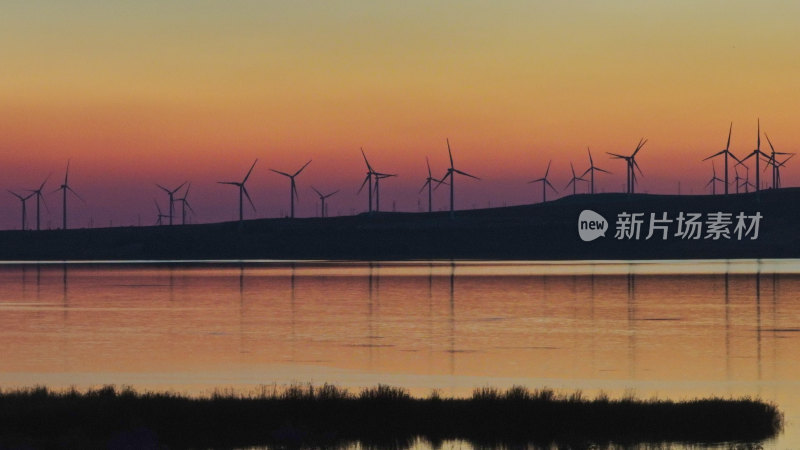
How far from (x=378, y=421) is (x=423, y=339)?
3584 cm

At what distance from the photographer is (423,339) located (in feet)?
230

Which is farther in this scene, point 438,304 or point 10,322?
point 438,304

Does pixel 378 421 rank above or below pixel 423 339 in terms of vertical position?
above

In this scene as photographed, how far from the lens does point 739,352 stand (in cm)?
6134

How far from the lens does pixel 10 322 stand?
86125 mm

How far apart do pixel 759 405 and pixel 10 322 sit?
2407 inches

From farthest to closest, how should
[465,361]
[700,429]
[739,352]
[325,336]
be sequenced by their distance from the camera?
[325,336] → [739,352] → [465,361] → [700,429]

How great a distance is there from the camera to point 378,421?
113 feet

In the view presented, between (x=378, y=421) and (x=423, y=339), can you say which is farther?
(x=423, y=339)

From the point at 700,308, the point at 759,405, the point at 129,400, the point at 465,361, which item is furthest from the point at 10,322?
the point at 759,405

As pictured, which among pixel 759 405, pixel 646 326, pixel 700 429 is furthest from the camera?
pixel 646 326

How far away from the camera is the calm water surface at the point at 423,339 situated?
164 ft

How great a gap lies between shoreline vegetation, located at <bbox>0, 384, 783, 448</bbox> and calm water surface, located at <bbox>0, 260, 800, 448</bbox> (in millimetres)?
2251

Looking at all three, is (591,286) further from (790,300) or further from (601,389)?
(601,389)
